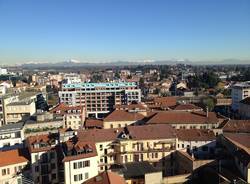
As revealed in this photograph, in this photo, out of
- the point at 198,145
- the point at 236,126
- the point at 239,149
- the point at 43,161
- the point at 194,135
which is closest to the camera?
the point at 43,161

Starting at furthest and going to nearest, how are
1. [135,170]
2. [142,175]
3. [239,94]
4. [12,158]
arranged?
[239,94] → [12,158] → [135,170] → [142,175]

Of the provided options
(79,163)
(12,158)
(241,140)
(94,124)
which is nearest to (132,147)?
(79,163)

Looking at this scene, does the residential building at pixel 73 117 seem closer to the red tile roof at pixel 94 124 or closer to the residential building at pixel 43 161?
the red tile roof at pixel 94 124

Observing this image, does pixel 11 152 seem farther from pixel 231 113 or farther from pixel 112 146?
pixel 231 113

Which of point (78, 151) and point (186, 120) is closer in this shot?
point (78, 151)

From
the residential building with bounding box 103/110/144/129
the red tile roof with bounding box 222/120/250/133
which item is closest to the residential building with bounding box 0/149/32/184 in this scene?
the residential building with bounding box 103/110/144/129

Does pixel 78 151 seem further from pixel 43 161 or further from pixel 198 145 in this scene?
pixel 198 145

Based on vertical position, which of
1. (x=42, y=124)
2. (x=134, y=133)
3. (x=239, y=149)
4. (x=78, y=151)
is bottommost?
(x=239, y=149)

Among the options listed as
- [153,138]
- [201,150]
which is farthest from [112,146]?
[201,150]

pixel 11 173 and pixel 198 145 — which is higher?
pixel 198 145

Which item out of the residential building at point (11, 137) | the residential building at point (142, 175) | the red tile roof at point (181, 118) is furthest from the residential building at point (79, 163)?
the red tile roof at point (181, 118)
